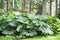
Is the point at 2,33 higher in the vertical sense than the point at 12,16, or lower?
lower

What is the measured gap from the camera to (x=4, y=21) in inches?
237

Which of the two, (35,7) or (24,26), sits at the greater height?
(24,26)

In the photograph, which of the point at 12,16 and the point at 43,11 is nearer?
the point at 12,16

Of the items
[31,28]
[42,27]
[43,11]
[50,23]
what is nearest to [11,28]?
[31,28]

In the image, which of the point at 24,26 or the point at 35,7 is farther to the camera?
the point at 35,7

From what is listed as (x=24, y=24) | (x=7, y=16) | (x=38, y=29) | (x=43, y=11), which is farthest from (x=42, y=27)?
(x=43, y=11)

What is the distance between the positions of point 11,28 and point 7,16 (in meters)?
0.72

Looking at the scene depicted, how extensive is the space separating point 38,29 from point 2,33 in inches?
48.1

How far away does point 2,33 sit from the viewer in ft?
19.0

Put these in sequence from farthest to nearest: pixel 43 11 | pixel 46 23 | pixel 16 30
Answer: pixel 43 11 < pixel 46 23 < pixel 16 30

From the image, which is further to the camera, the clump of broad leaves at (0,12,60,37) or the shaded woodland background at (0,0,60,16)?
the shaded woodland background at (0,0,60,16)

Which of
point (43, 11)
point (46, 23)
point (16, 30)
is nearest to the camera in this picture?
point (16, 30)

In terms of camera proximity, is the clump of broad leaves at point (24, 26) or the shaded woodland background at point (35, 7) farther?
the shaded woodland background at point (35, 7)

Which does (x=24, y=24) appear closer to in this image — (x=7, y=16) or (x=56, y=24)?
(x=7, y=16)
